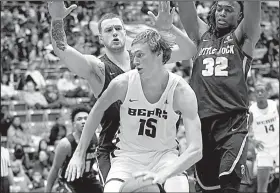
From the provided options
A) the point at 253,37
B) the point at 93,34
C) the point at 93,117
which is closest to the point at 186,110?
the point at 93,117

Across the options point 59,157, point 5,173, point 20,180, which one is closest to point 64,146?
point 59,157

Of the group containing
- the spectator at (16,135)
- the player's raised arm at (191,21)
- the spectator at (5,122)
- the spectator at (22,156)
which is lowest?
the spectator at (22,156)

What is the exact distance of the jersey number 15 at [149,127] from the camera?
5125 millimetres

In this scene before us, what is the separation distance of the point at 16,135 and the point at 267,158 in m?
5.40

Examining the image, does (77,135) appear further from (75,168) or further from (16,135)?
(16,135)

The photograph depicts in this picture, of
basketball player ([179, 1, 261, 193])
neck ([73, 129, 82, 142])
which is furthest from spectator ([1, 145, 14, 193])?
basketball player ([179, 1, 261, 193])

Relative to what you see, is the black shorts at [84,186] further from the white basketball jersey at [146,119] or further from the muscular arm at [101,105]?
the muscular arm at [101,105]

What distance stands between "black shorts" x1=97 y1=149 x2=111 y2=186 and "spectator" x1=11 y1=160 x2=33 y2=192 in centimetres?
645

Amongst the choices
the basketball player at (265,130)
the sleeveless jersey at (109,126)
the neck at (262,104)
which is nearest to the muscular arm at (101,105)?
the sleeveless jersey at (109,126)

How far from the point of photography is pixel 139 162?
16.9 feet

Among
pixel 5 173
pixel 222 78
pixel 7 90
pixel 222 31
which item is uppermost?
pixel 222 31

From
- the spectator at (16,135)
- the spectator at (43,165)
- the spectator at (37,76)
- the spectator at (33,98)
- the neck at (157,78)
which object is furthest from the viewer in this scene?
the spectator at (37,76)

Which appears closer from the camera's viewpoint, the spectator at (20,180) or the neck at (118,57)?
the neck at (118,57)

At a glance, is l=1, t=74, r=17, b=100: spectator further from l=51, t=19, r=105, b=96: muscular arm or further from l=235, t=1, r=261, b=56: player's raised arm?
l=235, t=1, r=261, b=56: player's raised arm
